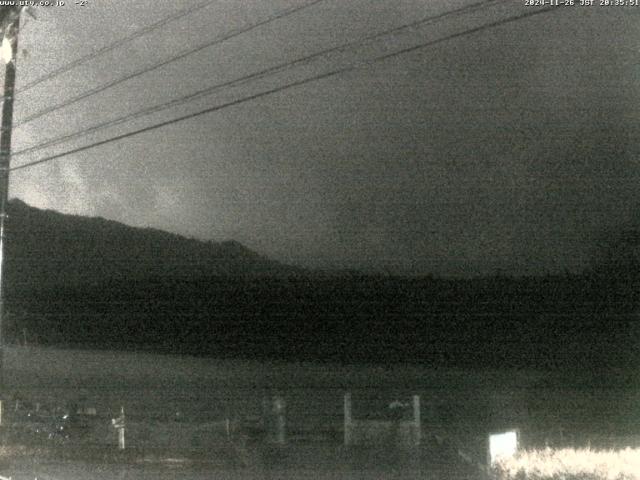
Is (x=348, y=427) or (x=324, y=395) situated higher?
(x=324, y=395)

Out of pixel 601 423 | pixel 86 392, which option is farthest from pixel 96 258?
pixel 601 423

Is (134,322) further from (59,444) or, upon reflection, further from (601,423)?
(601,423)

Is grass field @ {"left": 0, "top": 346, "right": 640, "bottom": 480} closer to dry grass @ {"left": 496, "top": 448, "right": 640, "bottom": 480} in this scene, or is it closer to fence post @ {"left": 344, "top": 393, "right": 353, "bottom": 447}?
fence post @ {"left": 344, "top": 393, "right": 353, "bottom": 447}

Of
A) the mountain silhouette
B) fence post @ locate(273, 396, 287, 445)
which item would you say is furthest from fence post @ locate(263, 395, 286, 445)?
the mountain silhouette

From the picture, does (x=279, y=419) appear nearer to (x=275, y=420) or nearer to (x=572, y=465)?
(x=275, y=420)

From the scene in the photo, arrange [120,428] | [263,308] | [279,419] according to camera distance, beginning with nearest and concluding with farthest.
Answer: [279,419]
[120,428]
[263,308]

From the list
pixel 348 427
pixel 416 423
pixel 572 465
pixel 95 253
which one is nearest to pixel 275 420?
pixel 348 427

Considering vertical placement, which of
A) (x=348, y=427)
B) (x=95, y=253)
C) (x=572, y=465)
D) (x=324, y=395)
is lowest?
(x=572, y=465)
